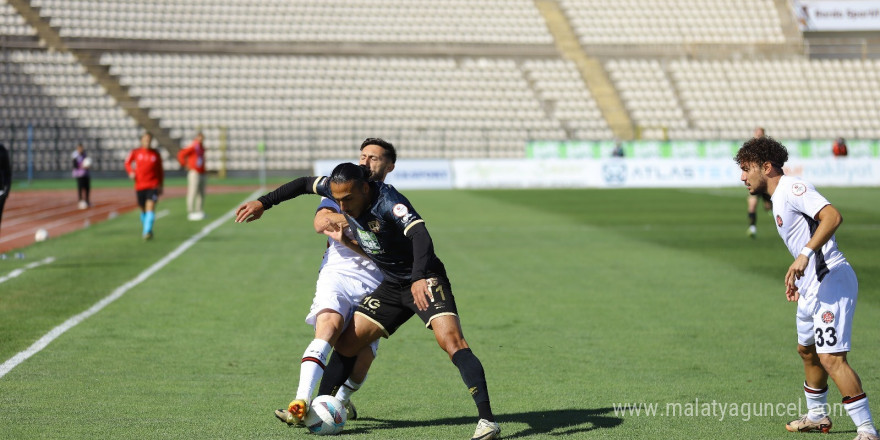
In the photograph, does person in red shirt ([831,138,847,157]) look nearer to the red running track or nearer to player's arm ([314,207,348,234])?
the red running track

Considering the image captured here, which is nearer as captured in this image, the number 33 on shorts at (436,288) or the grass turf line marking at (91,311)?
the number 33 on shorts at (436,288)

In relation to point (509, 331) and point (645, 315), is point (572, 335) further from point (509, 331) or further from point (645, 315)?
point (645, 315)

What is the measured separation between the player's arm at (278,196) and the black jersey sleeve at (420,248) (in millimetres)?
917

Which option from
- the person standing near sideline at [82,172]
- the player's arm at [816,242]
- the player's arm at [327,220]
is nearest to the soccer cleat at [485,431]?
the player's arm at [327,220]

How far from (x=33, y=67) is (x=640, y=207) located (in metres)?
31.2

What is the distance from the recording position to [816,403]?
664cm

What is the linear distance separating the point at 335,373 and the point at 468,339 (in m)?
3.42

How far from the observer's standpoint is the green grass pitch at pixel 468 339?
696 centimetres

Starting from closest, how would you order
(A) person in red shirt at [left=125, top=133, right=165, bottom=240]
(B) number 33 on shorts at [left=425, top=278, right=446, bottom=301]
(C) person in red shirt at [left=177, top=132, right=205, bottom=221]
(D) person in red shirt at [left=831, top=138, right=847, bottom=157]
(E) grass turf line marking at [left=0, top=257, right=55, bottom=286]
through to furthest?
(B) number 33 on shorts at [left=425, top=278, right=446, bottom=301]
(E) grass turf line marking at [left=0, top=257, right=55, bottom=286]
(A) person in red shirt at [left=125, top=133, right=165, bottom=240]
(C) person in red shirt at [left=177, top=132, right=205, bottom=221]
(D) person in red shirt at [left=831, top=138, right=847, bottom=157]

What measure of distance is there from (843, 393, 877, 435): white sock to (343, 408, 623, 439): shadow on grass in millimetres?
1465

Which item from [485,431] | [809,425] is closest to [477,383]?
[485,431]

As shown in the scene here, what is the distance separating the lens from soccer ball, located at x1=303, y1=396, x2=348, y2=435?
6395 mm

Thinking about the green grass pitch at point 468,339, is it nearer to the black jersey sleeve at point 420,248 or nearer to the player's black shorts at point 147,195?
the player's black shorts at point 147,195

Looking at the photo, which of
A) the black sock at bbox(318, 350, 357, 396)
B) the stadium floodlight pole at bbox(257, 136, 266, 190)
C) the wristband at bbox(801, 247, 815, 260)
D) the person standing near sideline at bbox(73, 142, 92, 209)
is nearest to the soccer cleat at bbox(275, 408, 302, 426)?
the black sock at bbox(318, 350, 357, 396)
